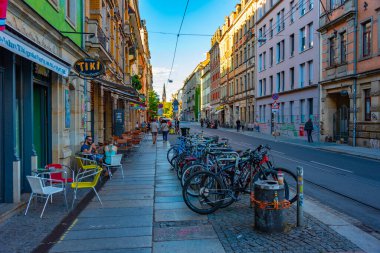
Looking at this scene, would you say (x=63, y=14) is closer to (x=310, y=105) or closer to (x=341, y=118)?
(x=341, y=118)

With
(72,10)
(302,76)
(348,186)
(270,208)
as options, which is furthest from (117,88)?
(302,76)

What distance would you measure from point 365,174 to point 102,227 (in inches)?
347

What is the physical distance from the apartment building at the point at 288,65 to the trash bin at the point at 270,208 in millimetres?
23710

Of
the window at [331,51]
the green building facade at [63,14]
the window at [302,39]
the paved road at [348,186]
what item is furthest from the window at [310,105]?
the green building facade at [63,14]

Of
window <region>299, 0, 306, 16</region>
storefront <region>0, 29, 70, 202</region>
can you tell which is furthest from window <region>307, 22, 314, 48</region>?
storefront <region>0, 29, 70, 202</region>

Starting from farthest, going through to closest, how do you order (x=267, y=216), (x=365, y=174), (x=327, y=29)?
(x=327, y=29) → (x=365, y=174) → (x=267, y=216)

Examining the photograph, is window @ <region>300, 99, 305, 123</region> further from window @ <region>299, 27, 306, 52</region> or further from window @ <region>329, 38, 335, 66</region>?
window @ <region>329, 38, 335, 66</region>

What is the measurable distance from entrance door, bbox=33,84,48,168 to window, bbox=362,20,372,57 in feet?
59.9

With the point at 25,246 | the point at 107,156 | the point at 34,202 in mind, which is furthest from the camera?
the point at 107,156

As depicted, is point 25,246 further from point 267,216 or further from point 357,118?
point 357,118

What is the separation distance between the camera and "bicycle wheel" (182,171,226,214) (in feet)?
21.7

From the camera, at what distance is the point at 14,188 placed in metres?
7.02

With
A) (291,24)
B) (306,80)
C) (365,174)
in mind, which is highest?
(291,24)

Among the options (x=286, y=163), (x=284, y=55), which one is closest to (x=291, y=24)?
(x=284, y=55)
